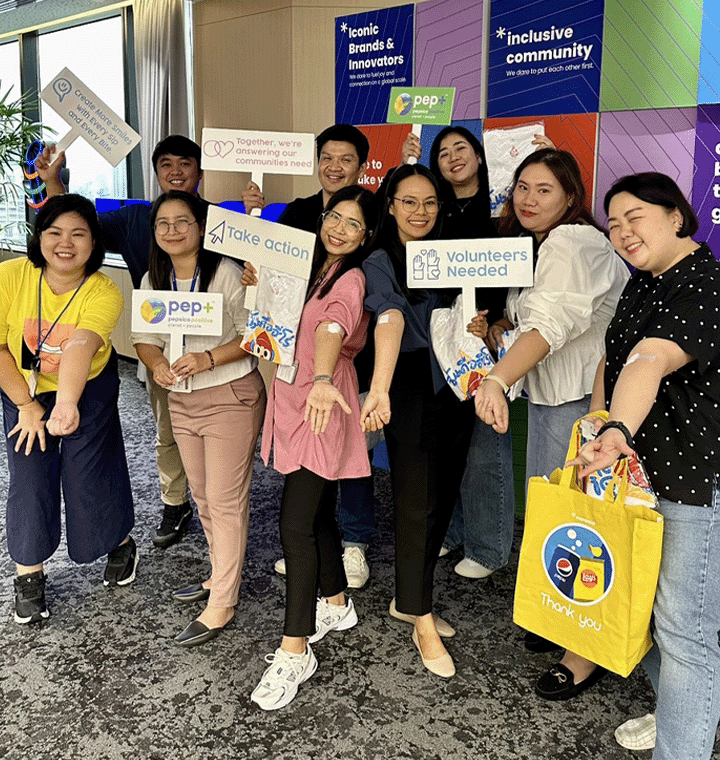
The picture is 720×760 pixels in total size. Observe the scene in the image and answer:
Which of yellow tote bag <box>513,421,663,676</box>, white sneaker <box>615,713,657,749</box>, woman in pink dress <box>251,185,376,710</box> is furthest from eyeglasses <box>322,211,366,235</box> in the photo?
white sneaker <box>615,713,657,749</box>

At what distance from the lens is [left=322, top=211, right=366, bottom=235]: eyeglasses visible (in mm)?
2307

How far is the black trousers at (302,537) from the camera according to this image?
235 centimetres

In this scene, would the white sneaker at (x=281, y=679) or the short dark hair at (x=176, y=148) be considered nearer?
the white sneaker at (x=281, y=679)

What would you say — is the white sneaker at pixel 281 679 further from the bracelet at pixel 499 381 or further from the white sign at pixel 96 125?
the white sign at pixel 96 125

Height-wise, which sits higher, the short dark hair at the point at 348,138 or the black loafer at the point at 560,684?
the short dark hair at the point at 348,138

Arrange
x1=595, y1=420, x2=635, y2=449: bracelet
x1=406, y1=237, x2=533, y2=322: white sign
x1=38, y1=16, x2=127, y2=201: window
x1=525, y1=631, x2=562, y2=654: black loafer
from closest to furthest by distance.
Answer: x1=595, y1=420, x2=635, y2=449: bracelet
x1=406, y1=237, x2=533, y2=322: white sign
x1=525, y1=631, x2=562, y2=654: black loafer
x1=38, y1=16, x2=127, y2=201: window

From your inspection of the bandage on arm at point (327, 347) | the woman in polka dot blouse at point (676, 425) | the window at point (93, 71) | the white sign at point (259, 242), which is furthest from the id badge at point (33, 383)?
the window at point (93, 71)

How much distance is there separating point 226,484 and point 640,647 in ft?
4.48

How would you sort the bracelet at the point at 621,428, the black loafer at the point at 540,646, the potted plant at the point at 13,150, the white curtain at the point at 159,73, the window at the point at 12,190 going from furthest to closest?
the window at the point at 12,190 → the potted plant at the point at 13,150 → the white curtain at the point at 159,73 → the black loafer at the point at 540,646 → the bracelet at the point at 621,428

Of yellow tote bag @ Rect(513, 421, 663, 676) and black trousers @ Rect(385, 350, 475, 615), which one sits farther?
black trousers @ Rect(385, 350, 475, 615)

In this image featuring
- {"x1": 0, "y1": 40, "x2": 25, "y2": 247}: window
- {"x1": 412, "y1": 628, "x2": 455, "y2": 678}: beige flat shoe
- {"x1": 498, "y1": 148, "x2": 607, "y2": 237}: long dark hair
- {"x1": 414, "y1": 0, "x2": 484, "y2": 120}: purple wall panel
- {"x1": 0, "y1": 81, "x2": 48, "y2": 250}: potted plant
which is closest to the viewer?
{"x1": 498, "y1": 148, "x2": 607, "y2": 237}: long dark hair

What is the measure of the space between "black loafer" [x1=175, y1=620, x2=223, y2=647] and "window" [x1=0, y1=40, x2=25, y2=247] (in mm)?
7018

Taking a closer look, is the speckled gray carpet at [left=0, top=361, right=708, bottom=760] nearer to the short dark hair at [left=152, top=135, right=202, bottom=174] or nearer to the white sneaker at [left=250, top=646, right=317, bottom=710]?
the white sneaker at [left=250, top=646, right=317, bottom=710]

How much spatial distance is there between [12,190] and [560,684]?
27.9ft
